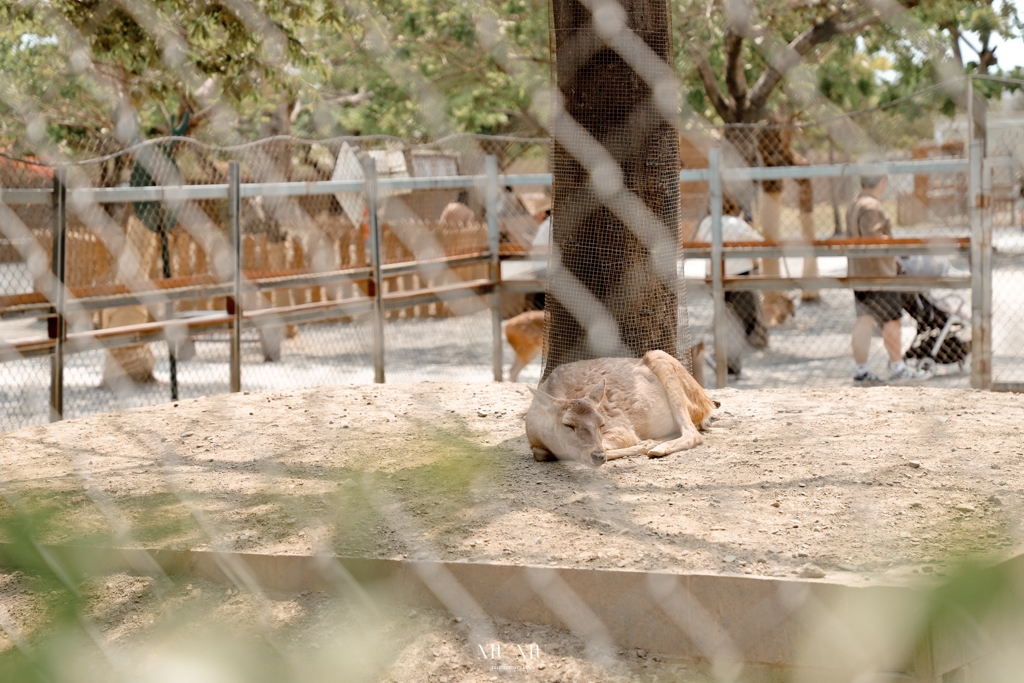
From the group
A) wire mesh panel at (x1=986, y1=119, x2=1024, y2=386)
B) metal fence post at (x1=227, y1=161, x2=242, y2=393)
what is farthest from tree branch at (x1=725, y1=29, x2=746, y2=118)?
metal fence post at (x1=227, y1=161, x2=242, y2=393)

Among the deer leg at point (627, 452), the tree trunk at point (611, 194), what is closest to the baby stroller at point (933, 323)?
the tree trunk at point (611, 194)

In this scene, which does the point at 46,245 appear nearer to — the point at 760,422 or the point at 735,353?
the point at 760,422

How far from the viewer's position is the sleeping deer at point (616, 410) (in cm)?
457

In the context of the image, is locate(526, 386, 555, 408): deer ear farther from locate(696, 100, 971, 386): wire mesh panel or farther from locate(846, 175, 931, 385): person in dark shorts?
locate(846, 175, 931, 385): person in dark shorts

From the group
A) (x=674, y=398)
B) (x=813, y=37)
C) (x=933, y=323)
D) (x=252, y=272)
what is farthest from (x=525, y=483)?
(x=813, y=37)

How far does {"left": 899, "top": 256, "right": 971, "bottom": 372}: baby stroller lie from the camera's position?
31.3 feet

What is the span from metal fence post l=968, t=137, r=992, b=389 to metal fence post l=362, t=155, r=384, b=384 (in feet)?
13.7

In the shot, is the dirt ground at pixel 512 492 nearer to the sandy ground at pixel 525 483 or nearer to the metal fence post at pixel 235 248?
the sandy ground at pixel 525 483

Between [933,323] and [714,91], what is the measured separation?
13.7ft

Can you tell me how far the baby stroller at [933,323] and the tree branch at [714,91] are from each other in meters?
3.57

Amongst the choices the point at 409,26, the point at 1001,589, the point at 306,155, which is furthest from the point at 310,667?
the point at 306,155

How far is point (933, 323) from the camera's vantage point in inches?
378

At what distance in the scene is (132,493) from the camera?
14.6 feet

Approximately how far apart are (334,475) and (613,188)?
1.98 metres
